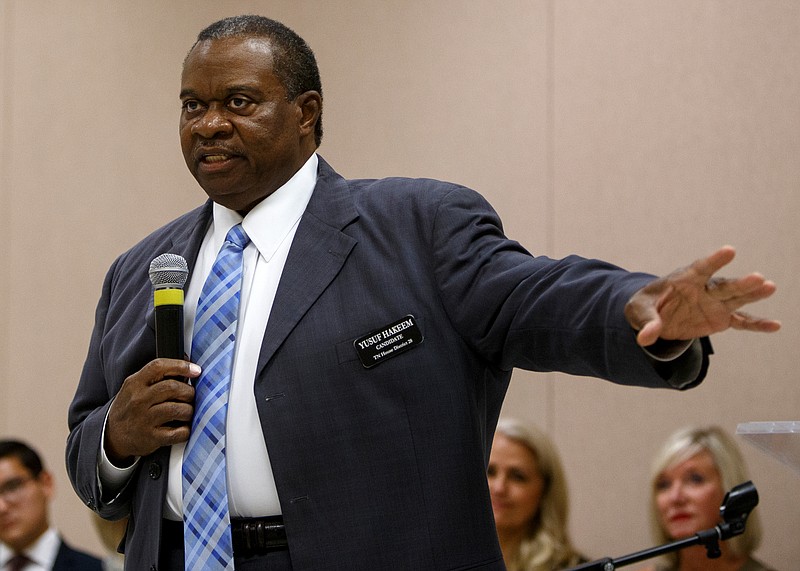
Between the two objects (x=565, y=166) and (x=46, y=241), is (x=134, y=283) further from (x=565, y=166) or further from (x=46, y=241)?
(x=46, y=241)

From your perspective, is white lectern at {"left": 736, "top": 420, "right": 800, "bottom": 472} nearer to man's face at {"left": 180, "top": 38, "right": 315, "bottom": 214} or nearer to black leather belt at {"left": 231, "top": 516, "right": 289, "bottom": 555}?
black leather belt at {"left": 231, "top": 516, "right": 289, "bottom": 555}

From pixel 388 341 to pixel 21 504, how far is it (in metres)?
3.18

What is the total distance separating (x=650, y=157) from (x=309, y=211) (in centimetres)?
293

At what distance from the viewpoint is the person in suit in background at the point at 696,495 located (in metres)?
3.67

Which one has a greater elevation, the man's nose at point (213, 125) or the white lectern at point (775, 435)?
the man's nose at point (213, 125)

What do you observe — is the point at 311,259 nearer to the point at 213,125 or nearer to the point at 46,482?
the point at 213,125

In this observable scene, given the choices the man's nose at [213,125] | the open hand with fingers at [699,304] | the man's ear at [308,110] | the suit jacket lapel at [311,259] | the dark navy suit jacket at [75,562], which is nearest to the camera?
the open hand with fingers at [699,304]

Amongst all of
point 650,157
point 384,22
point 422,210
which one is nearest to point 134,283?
point 422,210

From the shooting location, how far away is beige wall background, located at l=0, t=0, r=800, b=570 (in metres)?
4.51

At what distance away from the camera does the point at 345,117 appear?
17.7 feet

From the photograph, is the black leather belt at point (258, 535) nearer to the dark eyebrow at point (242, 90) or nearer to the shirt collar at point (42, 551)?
the dark eyebrow at point (242, 90)

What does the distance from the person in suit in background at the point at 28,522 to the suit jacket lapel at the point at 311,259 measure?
266 centimetres

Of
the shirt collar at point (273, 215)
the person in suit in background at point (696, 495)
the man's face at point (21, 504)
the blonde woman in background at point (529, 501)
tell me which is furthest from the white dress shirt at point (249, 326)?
the man's face at point (21, 504)

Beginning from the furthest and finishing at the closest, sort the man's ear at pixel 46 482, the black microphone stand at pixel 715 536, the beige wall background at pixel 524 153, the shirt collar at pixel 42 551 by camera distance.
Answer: the man's ear at pixel 46 482
the beige wall background at pixel 524 153
the shirt collar at pixel 42 551
the black microphone stand at pixel 715 536
